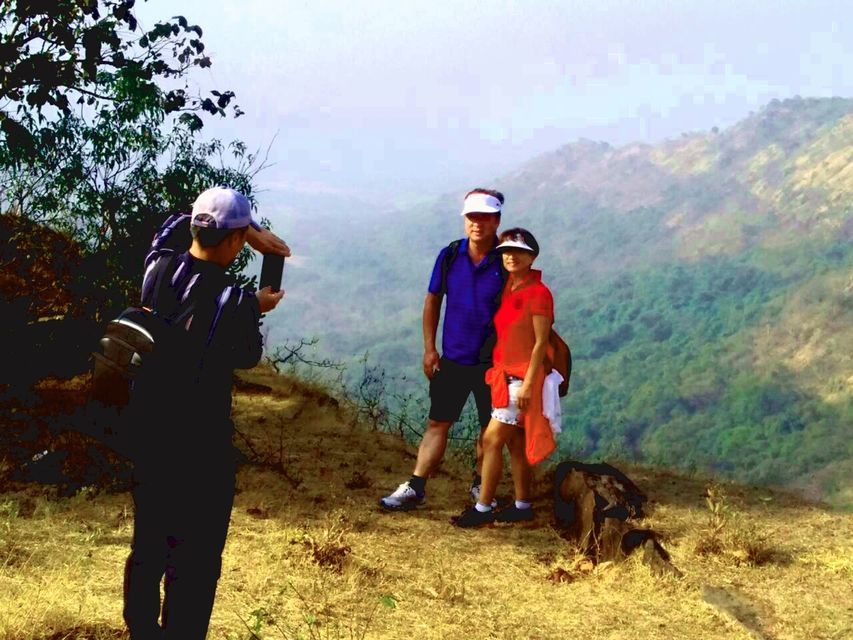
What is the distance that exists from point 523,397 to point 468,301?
2.60ft

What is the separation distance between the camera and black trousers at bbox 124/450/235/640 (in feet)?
10.2

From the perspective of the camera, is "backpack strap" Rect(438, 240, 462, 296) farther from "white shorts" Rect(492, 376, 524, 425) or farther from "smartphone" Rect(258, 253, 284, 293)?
"smartphone" Rect(258, 253, 284, 293)

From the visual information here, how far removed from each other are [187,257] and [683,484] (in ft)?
20.9

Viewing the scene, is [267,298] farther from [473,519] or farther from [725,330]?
[725,330]

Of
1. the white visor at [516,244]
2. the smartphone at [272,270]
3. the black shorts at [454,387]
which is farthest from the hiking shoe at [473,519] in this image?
the smartphone at [272,270]

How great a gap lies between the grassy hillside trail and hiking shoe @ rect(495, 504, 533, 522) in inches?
2.7

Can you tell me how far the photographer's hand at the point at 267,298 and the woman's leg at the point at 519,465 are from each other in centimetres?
334

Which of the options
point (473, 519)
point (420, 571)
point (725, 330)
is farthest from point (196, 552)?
point (725, 330)

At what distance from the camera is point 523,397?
5965 millimetres

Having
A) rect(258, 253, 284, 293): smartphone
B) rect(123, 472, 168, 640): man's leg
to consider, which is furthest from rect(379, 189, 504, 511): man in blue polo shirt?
rect(123, 472, 168, 640): man's leg

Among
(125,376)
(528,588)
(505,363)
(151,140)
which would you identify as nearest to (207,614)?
(125,376)

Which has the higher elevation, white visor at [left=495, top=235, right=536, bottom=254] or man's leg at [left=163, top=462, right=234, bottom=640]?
white visor at [left=495, top=235, right=536, bottom=254]

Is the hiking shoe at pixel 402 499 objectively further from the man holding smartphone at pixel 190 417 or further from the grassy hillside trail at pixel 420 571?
the man holding smartphone at pixel 190 417

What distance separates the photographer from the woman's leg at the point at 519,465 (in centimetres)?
629
